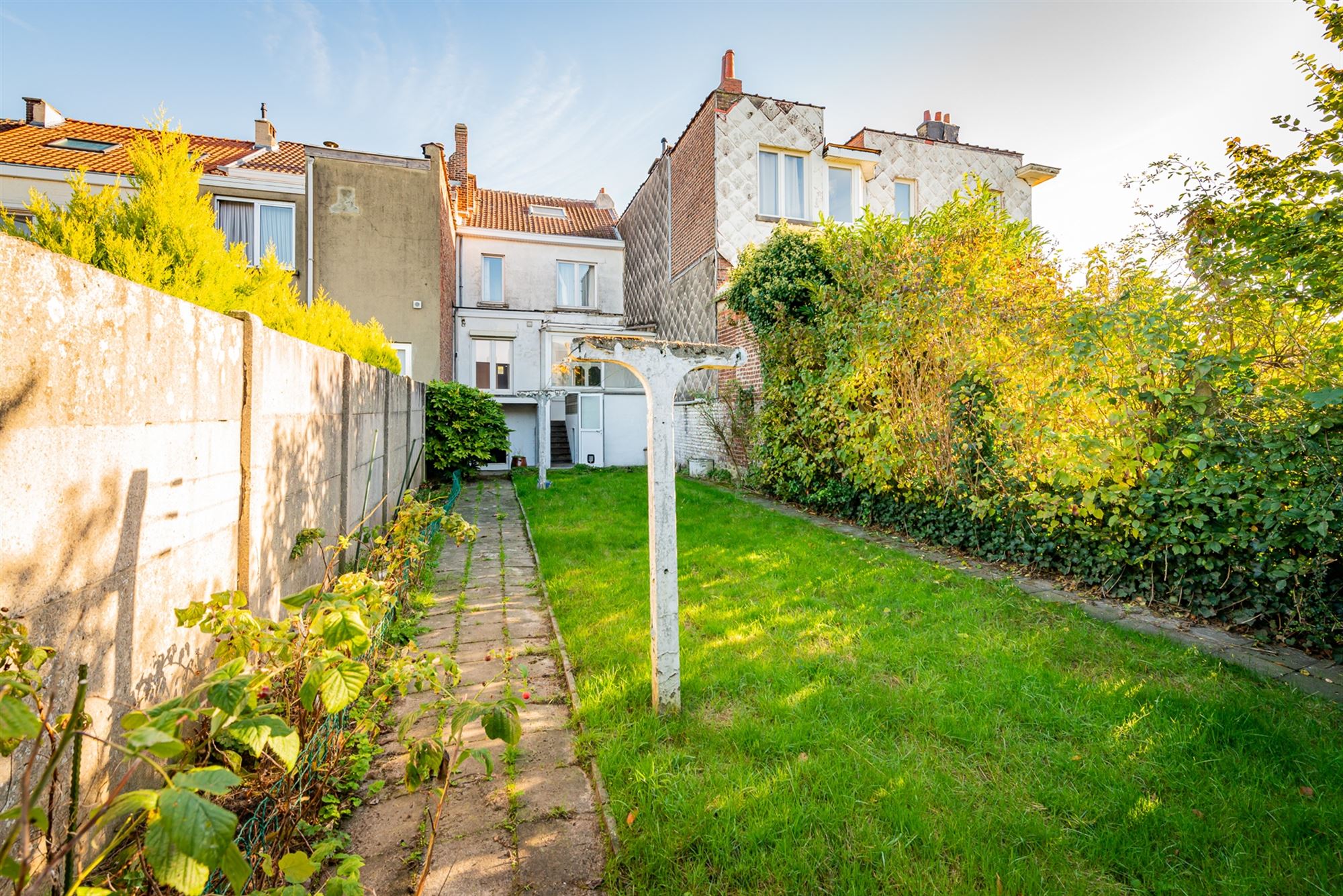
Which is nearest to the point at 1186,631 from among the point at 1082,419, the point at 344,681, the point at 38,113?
the point at 1082,419

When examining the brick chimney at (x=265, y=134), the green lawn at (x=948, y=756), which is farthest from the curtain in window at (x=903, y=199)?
the brick chimney at (x=265, y=134)

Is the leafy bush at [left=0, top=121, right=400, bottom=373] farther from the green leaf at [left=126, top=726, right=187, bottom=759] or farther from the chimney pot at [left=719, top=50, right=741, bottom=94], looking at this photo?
the chimney pot at [left=719, top=50, right=741, bottom=94]

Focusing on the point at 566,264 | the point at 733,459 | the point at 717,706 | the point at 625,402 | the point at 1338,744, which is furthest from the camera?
the point at 566,264

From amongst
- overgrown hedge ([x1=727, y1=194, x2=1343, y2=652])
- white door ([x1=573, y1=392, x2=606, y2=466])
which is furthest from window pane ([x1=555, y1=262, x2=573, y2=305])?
overgrown hedge ([x1=727, y1=194, x2=1343, y2=652])

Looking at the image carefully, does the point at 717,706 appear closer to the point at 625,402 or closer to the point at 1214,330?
the point at 1214,330

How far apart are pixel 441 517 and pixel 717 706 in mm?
2527

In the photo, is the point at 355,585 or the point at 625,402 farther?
the point at 625,402

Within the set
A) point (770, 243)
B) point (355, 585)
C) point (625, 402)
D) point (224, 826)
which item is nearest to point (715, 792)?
point (355, 585)

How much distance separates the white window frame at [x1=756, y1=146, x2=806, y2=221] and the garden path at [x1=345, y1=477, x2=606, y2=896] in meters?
12.9

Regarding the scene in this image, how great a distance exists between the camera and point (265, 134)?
15719mm

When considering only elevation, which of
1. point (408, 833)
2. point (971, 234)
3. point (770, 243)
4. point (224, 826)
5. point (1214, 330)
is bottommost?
point (408, 833)

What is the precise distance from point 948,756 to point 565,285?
19555 mm

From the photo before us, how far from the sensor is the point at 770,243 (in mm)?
10117

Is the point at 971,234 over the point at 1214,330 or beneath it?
over
